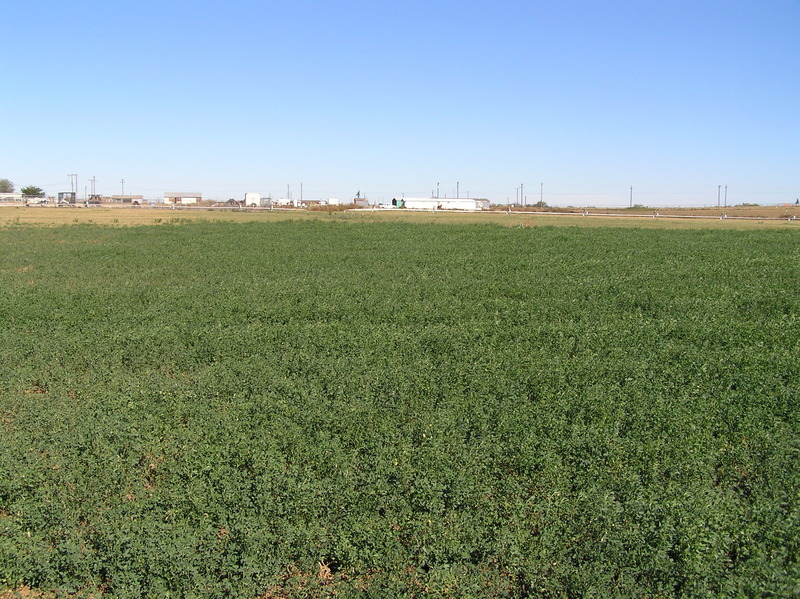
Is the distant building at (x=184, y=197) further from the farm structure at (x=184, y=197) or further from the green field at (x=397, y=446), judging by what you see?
the green field at (x=397, y=446)

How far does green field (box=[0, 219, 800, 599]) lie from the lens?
574 centimetres

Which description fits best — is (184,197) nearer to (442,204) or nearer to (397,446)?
(442,204)

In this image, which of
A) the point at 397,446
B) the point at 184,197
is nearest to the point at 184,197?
the point at 184,197

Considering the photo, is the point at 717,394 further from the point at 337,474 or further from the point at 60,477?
the point at 60,477

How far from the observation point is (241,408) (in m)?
9.21

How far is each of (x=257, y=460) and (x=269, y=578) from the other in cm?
191

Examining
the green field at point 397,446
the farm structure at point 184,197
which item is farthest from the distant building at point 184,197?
the green field at point 397,446

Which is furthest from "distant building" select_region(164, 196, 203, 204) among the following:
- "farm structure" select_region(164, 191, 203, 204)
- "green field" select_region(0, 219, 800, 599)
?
"green field" select_region(0, 219, 800, 599)

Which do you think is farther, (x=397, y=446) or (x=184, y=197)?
(x=184, y=197)

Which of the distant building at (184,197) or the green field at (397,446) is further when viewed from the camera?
the distant building at (184,197)

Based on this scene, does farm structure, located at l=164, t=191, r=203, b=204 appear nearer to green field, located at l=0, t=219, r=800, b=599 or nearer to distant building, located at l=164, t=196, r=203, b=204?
distant building, located at l=164, t=196, r=203, b=204

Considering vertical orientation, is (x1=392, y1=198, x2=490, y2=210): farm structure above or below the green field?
above

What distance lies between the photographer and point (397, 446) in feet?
25.9

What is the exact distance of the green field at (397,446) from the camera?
226 inches
